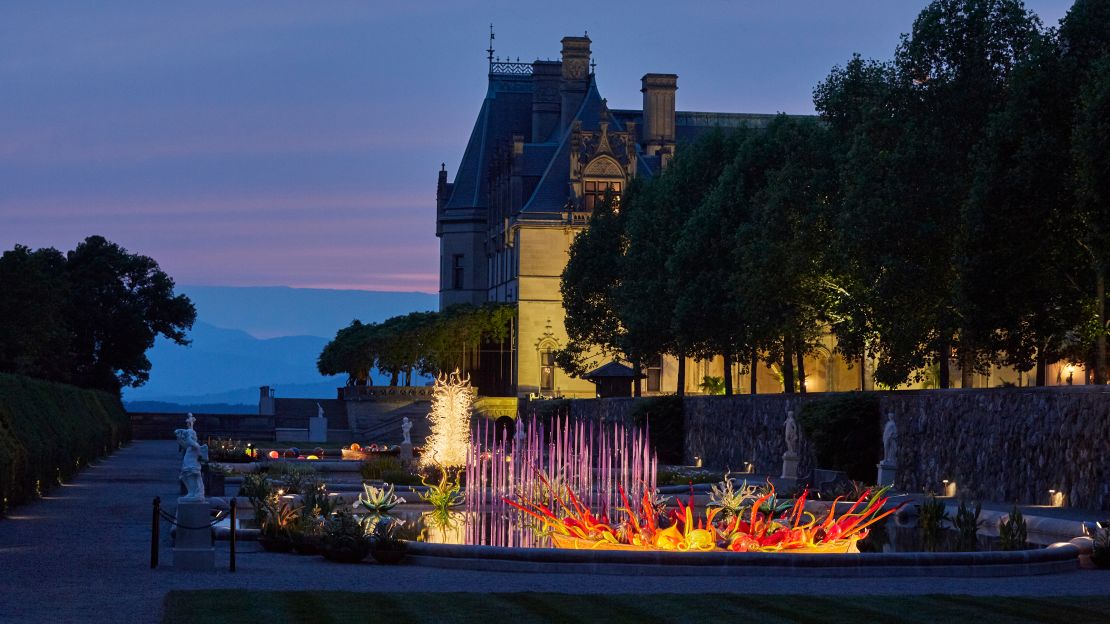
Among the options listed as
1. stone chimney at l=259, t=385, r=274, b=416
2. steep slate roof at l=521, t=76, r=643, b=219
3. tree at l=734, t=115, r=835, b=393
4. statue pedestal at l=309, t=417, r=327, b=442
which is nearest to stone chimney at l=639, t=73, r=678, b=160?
steep slate roof at l=521, t=76, r=643, b=219

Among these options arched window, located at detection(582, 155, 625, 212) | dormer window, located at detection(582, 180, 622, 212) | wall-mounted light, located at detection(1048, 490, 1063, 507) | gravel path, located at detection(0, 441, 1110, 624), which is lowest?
gravel path, located at detection(0, 441, 1110, 624)

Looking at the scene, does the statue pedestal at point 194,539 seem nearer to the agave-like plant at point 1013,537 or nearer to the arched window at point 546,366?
the agave-like plant at point 1013,537

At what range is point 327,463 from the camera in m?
52.4

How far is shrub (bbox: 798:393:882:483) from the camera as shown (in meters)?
43.9

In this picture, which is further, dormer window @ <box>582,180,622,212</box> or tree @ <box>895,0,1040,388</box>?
dormer window @ <box>582,180,622,212</box>

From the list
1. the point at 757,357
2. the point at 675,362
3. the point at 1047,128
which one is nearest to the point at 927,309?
the point at 1047,128

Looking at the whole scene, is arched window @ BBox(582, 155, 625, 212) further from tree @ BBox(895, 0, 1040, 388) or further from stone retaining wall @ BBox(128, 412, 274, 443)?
tree @ BBox(895, 0, 1040, 388)

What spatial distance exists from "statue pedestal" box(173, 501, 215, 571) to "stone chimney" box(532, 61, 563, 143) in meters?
96.1

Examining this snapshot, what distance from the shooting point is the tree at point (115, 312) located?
10894cm

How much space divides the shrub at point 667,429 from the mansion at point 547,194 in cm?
3023

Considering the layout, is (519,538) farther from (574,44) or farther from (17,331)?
(574,44)

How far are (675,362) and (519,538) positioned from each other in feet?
249

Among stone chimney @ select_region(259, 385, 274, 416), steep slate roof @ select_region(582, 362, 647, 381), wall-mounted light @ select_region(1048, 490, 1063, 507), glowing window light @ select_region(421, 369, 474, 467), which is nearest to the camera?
wall-mounted light @ select_region(1048, 490, 1063, 507)

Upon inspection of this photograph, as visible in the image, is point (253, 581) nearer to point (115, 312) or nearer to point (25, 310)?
point (25, 310)
